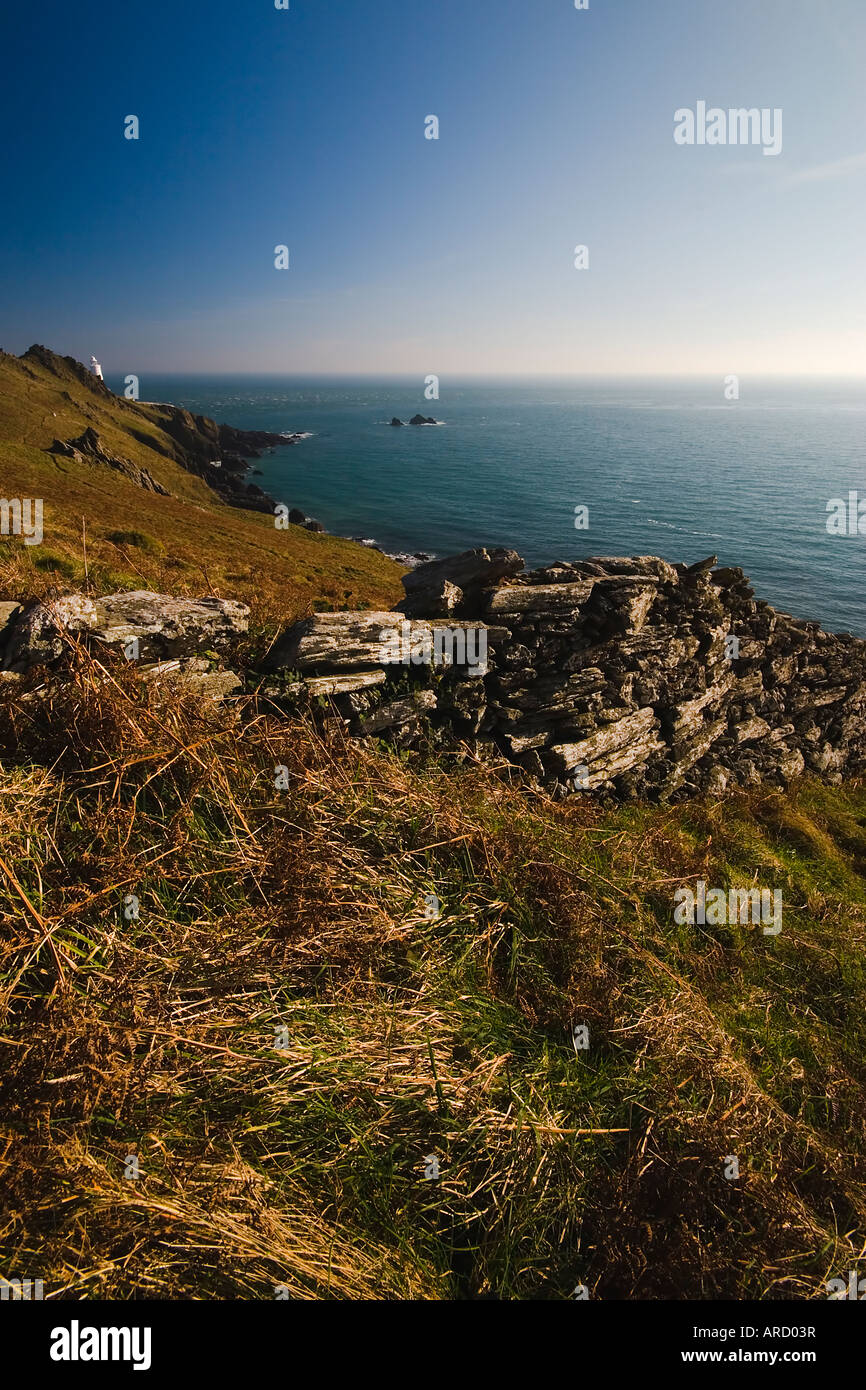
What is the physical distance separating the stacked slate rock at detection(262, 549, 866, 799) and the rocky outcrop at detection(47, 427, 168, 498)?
61.6 m

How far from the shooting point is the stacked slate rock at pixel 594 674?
7789 millimetres

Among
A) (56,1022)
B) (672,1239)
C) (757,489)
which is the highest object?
(757,489)

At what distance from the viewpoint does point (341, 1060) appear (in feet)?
10.0

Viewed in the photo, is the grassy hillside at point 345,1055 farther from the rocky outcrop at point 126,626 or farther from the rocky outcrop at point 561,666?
the rocky outcrop at point 561,666

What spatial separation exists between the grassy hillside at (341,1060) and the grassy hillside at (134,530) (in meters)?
3.83

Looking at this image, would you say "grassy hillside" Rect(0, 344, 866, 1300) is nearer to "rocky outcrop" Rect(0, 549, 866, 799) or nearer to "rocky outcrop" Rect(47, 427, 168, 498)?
"rocky outcrop" Rect(0, 549, 866, 799)

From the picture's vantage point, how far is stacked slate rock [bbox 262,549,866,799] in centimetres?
779

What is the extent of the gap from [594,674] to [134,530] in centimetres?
2687

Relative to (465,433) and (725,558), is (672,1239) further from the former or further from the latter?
(465,433)

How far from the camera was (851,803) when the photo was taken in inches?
528

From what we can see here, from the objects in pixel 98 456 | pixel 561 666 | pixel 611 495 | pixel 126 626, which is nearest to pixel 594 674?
pixel 561 666

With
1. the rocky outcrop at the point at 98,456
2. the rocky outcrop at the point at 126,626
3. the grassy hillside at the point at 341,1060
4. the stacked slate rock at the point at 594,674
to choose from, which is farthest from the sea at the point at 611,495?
the rocky outcrop at the point at 98,456
